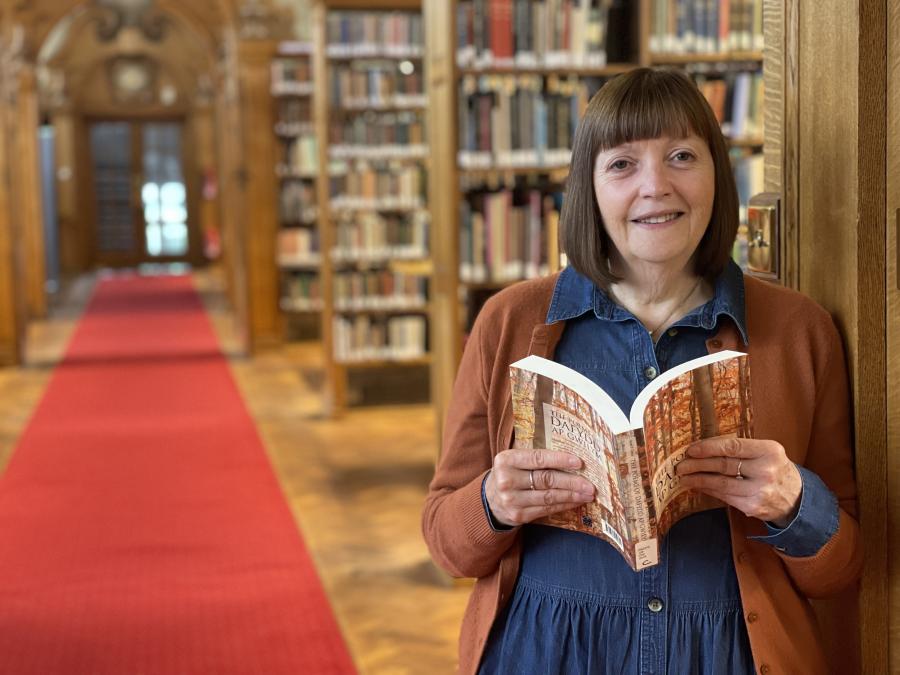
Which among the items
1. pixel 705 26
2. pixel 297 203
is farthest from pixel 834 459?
pixel 297 203

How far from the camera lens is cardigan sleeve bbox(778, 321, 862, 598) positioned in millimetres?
1879

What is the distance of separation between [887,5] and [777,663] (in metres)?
0.98

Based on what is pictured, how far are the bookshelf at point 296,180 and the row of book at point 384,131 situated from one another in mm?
2336

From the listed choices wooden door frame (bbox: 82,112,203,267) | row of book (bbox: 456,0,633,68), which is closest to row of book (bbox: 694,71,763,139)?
row of book (bbox: 456,0,633,68)

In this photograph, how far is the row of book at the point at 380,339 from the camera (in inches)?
346

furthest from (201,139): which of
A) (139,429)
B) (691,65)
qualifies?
(691,65)

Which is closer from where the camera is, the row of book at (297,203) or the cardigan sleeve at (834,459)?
the cardigan sleeve at (834,459)

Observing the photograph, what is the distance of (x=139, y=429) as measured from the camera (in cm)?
841

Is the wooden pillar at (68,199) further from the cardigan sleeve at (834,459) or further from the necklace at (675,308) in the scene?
the cardigan sleeve at (834,459)

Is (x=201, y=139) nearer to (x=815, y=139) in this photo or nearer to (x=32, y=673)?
(x=32, y=673)

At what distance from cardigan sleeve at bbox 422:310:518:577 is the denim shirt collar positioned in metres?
0.12

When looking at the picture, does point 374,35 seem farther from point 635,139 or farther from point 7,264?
point 635,139

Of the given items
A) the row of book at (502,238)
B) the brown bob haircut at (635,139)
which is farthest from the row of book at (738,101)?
the brown bob haircut at (635,139)

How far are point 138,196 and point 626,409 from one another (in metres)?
27.0
